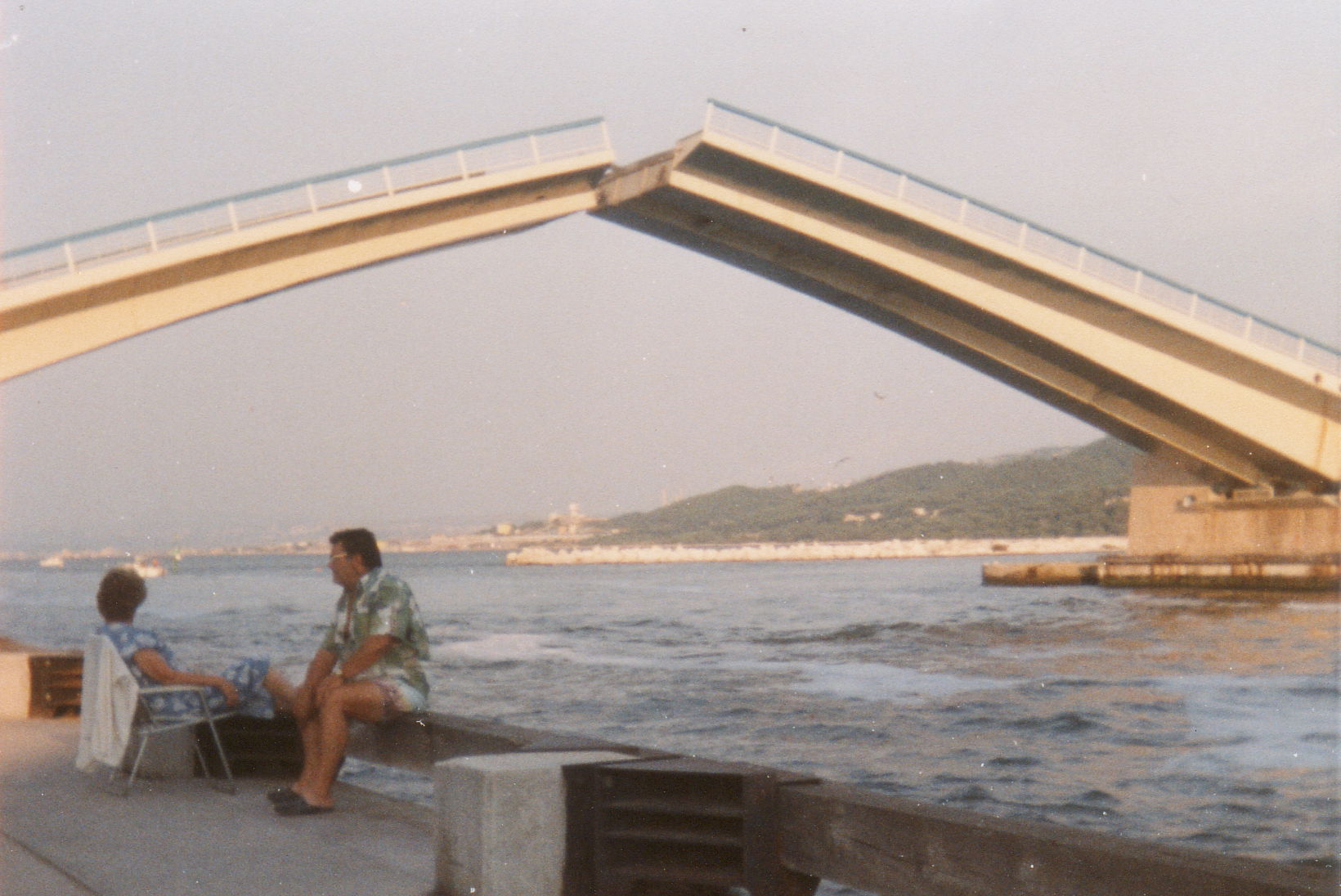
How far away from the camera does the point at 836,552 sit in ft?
305

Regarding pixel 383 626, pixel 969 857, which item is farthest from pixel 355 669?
pixel 969 857

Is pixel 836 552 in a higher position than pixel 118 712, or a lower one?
lower

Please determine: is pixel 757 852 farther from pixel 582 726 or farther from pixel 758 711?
pixel 758 711

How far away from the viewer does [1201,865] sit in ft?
8.14

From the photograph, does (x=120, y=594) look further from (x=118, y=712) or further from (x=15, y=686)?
(x=15, y=686)

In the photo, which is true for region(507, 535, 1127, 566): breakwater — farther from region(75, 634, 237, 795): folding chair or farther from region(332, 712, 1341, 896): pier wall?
region(332, 712, 1341, 896): pier wall

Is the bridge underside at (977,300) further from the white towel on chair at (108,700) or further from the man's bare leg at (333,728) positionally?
the man's bare leg at (333,728)

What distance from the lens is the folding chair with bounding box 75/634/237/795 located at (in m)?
5.01

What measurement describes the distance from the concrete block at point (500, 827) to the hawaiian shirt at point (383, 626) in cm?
116

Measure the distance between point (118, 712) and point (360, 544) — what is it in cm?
119

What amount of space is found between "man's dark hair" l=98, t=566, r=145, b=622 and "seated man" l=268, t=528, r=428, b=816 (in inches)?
33.9

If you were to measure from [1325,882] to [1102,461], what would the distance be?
392 ft

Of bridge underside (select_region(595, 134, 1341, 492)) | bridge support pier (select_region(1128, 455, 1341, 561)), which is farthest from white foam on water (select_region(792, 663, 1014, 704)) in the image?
bridge support pier (select_region(1128, 455, 1341, 561))

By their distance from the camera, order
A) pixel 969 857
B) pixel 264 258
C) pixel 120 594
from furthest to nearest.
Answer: pixel 264 258
pixel 120 594
pixel 969 857
